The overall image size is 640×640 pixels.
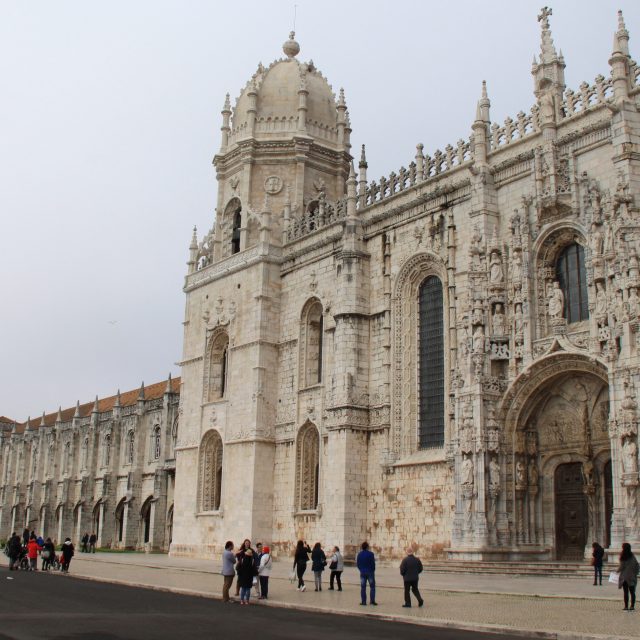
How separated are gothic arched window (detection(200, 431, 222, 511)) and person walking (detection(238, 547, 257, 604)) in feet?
64.2

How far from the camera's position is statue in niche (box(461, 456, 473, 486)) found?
2539 cm

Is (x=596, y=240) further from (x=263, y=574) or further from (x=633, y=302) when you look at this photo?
(x=263, y=574)

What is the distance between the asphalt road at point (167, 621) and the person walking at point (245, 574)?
0.26 metres

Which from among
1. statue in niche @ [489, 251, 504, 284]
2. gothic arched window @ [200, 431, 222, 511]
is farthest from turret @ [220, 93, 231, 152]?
statue in niche @ [489, 251, 504, 284]

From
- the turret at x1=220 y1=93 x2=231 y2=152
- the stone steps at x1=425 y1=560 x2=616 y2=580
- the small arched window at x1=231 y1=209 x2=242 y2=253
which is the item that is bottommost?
the stone steps at x1=425 y1=560 x2=616 y2=580

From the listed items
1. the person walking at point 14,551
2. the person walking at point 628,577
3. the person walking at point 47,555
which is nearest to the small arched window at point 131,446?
the person walking at point 47,555

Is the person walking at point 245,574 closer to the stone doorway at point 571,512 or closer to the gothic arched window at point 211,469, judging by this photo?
the stone doorway at point 571,512

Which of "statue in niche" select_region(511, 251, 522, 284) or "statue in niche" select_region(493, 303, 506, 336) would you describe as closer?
"statue in niche" select_region(511, 251, 522, 284)

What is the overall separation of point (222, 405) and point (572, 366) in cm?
1711

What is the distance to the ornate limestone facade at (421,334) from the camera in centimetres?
2444

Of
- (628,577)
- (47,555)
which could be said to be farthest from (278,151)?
(628,577)

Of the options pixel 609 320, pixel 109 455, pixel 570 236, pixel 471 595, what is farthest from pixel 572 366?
pixel 109 455

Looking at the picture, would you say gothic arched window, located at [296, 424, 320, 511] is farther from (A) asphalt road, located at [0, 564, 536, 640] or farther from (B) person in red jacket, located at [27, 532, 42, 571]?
(A) asphalt road, located at [0, 564, 536, 640]

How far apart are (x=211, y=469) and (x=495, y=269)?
672 inches
